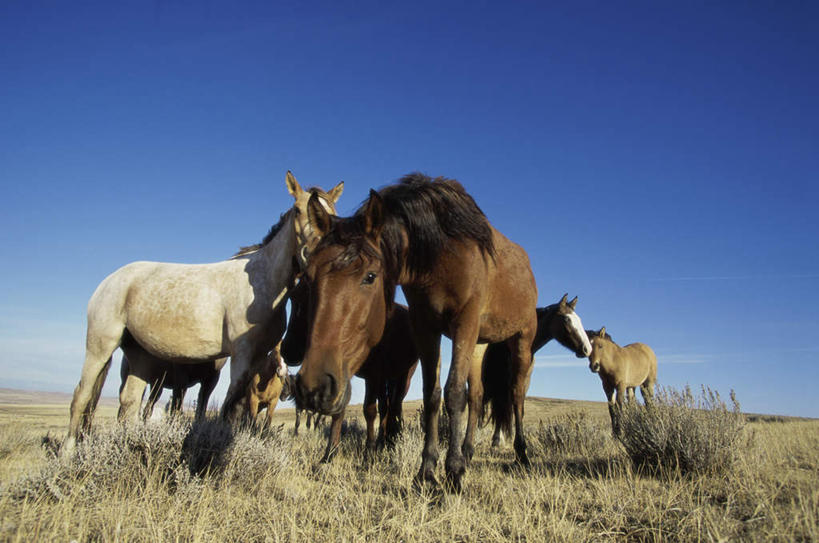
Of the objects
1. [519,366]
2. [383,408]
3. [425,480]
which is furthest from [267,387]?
[425,480]

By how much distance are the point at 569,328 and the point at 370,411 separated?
686 cm

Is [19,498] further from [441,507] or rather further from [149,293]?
[441,507]

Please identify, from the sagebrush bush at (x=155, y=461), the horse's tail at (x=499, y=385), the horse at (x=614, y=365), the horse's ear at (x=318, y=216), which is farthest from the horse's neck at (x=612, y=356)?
the horse's ear at (x=318, y=216)

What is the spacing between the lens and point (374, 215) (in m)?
3.36

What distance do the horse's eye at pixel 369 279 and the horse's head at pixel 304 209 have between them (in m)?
1.03

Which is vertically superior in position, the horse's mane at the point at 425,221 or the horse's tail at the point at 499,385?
the horse's mane at the point at 425,221

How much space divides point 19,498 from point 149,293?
96.6 inches

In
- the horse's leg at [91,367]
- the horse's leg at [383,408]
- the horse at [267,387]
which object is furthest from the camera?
the horse at [267,387]

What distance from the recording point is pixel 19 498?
9.95ft

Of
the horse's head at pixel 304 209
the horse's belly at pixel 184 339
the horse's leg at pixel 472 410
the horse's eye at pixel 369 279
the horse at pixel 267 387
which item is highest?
the horse's head at pixel 304 209

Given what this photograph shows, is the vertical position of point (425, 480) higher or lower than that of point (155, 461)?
higher

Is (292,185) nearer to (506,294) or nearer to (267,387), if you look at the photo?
(506,294)

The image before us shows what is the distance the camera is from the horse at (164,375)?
19.7 ft

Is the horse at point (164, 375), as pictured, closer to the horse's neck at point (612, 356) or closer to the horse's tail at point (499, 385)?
the horse's tail at point (499, 385)
